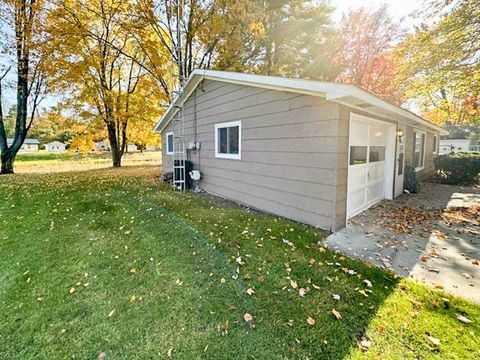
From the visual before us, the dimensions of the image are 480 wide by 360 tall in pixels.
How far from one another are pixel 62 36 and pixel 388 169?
1480 centimetres

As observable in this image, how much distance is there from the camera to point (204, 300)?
2711 mm

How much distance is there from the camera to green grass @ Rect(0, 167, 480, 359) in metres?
2.13

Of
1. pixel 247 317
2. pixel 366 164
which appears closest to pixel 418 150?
pixel 366 164

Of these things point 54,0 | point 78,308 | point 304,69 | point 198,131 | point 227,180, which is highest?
point 54,0

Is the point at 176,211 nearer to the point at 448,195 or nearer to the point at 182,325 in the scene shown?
the point at 182,325

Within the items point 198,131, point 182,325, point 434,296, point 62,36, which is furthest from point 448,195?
point 62,36

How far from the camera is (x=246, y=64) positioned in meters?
13.9

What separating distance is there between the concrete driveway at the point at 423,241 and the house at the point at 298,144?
479mm

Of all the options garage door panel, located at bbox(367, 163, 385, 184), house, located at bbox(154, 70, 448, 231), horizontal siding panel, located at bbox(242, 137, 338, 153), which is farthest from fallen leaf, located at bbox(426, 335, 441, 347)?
garage door panel, located at bbox(367, 163, 385, 184)

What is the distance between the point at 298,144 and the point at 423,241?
112 inches

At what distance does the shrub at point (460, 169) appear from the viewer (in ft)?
33.5

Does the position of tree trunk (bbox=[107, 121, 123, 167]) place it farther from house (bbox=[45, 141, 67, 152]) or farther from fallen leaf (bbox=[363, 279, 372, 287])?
house (bbox=[45, 141, 67, 152])

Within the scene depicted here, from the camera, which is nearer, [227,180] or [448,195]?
[227,180]

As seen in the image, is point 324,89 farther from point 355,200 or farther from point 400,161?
point 400,161
